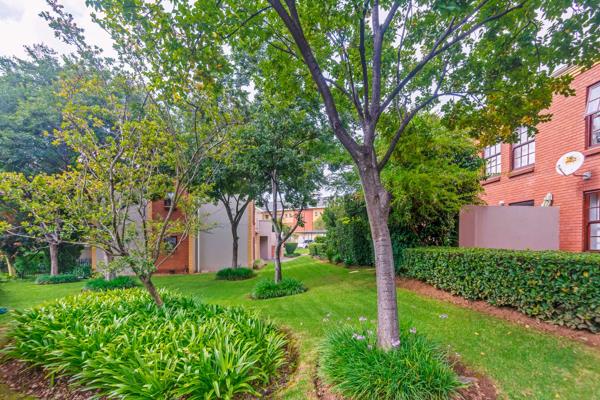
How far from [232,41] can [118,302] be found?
18.4 ft

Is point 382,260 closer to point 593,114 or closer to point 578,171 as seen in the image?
point 578,171

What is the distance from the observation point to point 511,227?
793 centimetres

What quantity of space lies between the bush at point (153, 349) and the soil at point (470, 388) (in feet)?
2.35

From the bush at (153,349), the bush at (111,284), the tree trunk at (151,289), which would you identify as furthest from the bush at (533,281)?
the bush at (111,284)

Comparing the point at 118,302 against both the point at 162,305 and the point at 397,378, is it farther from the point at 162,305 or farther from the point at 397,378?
the point at 397,378

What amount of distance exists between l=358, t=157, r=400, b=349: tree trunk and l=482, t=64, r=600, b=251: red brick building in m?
7.32

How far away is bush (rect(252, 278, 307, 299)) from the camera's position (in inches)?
321

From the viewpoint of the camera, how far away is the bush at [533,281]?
405 centimetres

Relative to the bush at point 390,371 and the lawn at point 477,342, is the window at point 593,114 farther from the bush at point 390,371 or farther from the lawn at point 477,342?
the bush at point 390,371

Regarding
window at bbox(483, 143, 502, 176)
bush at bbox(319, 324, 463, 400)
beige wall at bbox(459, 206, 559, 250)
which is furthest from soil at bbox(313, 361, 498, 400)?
window at bbox(483, 143, 502, 176)

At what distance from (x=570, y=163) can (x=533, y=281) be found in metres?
5.20

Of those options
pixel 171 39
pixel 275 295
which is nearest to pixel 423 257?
pixel 275 295

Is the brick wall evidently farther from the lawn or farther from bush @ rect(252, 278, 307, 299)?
the lawn

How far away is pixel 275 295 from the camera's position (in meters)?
8.23
